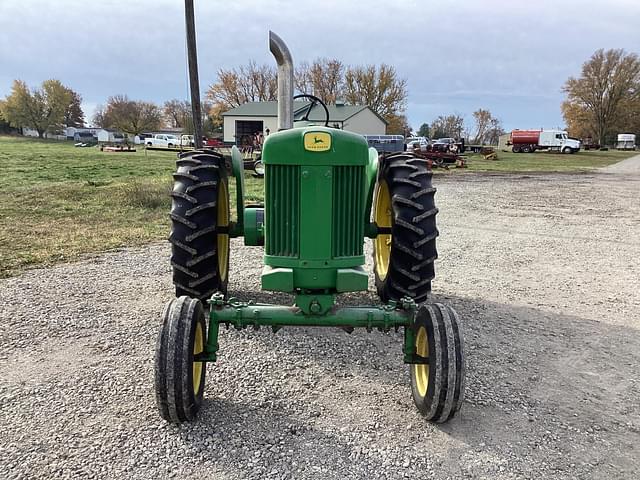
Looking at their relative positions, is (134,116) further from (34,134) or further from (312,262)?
(312,262)

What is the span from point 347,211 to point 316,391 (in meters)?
1.20

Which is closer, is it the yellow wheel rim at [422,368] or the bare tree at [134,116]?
the yellow wheel rim at [422,368]

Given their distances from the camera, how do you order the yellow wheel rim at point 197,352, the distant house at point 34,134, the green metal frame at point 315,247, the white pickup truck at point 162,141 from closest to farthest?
the yellow wheel rim at point 197,352 < the green metal frame at point 315,247 < the white pickup truck at point 162,141 < the distant house at point 34,134

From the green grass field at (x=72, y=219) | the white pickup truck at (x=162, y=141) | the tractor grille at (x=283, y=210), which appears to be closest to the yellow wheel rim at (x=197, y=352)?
the tractor grille at (x=283, y=210)

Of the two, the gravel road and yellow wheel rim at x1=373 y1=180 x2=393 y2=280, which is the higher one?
Answer: yellow wheel rim at x1=373 y1=180 x2=393 y2=280

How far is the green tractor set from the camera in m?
2.90

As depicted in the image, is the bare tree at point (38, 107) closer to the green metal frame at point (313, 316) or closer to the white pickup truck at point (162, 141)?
the white pickup truck at point (162, 141)

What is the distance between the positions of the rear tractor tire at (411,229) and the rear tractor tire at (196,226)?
140 cm

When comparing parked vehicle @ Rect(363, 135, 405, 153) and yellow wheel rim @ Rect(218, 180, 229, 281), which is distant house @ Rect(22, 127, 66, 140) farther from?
yellow wheel rim @ Rect(218, 180, 229, 281)

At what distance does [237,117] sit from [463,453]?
51960 mm

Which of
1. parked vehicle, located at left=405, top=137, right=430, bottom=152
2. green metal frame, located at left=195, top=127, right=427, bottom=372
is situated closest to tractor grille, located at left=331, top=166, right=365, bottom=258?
green metal frame, located at left=195, top=127, right=427, bottom=372

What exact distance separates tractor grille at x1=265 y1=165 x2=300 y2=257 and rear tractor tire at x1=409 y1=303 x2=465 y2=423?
0.95 metres

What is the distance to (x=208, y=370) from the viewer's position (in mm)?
3658

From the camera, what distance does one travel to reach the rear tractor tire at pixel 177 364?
2803mm
